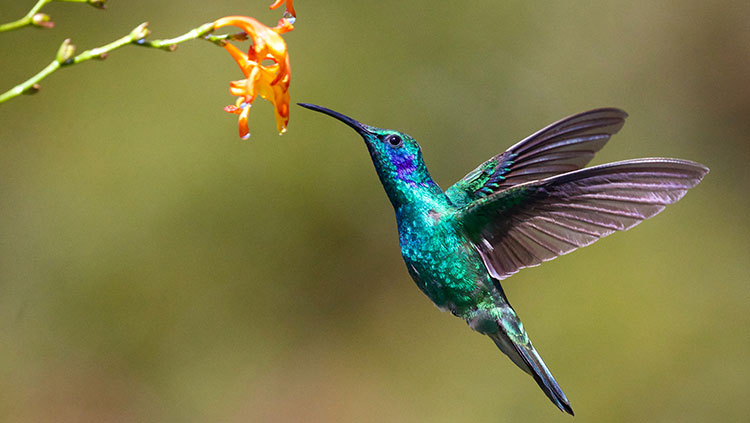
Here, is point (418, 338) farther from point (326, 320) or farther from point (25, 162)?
point (25, 162)

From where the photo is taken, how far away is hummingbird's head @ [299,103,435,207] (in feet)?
→ 7.63

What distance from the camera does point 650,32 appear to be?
22.3 feet

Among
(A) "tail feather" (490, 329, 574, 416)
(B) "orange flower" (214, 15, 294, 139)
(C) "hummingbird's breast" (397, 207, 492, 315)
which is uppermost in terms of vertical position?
(B) "orange flower" (214, 15, 294, 139)

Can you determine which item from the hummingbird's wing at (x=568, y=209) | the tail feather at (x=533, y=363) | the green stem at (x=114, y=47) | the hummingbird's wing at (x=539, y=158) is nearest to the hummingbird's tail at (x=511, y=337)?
the tail feather at (x=533, y=363)

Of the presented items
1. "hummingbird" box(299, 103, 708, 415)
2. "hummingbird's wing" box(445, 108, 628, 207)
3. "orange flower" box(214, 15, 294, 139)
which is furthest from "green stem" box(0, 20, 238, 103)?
"hummingbird's wing" box(445, 108, 628, 207)

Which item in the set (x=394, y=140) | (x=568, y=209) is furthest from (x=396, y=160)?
(x=568, y=209)

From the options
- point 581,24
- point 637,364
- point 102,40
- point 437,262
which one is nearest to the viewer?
point 437,262

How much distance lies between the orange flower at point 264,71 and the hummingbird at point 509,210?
23 cm

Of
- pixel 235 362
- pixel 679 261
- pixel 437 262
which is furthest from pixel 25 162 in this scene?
pixel 679 261

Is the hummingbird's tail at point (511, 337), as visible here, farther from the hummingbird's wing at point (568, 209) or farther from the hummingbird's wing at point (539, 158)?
the hummingbird's wing at point (539, 158)

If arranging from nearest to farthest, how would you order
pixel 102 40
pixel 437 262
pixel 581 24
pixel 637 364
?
pixel 437 262 < pixel 637 364 < pixel 102 40 < pixel 581 24

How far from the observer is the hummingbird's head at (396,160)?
2324 mm

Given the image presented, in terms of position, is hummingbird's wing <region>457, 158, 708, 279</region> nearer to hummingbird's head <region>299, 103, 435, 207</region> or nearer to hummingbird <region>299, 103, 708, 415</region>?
hummingbird <region>299, 103, 708, 415</region>

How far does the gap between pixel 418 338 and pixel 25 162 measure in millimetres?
3317
